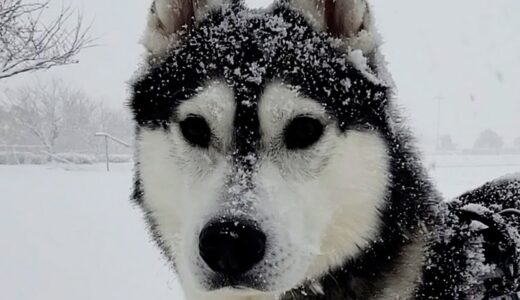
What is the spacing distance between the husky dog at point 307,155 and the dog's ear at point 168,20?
0.16 m

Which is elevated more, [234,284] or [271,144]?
[271,144]

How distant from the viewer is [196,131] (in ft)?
7.01

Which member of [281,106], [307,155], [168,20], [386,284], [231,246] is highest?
[168,20]

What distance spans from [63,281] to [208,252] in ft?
20.4

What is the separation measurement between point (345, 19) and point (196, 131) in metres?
0.73

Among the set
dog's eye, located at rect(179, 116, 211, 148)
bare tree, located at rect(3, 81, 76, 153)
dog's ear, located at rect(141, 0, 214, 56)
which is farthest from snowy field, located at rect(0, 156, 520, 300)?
bare tree, located at rect(3, 81, 76, 153)

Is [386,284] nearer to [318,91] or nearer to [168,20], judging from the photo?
[318,91]

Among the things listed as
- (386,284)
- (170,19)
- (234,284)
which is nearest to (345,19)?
(170,19)

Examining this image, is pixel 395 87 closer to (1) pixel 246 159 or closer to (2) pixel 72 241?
(1) pixel 246 159

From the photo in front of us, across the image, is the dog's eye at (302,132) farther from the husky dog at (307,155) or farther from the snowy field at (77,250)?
the snowy field at (77,250)

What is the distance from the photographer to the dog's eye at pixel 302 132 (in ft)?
6.67

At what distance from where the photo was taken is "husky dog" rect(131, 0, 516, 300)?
1.90m

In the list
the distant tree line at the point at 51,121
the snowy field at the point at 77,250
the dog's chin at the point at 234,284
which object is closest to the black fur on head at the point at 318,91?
the dog's chin at the point at 234,284

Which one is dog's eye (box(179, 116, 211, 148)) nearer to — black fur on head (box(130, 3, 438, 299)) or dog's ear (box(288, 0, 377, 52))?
black fur on head (box(130, 3, 438, 299))
